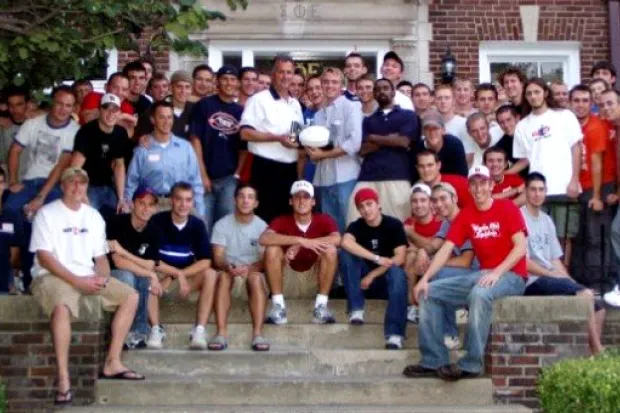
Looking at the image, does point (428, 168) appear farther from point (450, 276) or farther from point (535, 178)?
point (450, 276)

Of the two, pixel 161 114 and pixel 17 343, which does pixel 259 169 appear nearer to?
pixel 161 114

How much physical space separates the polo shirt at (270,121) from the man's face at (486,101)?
2.05 metres

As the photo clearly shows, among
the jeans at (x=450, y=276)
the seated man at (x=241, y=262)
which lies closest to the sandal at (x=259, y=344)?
the seated man at (x=241, y=262)

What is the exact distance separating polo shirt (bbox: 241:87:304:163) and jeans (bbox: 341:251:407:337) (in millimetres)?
1451

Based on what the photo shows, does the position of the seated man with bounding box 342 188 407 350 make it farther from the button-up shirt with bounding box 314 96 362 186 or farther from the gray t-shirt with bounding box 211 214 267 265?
the gray t-shirt with bounding box 211 214 267 265

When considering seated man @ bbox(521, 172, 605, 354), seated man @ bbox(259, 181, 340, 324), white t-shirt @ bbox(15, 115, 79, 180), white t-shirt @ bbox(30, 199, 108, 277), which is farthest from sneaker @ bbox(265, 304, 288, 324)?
white t-shirt @ bbox(15, 115, 79, 180)

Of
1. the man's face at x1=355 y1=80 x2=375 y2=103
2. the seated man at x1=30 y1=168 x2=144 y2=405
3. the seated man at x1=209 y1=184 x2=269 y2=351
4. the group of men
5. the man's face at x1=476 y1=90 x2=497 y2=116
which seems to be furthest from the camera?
the man's face at x1=476 y1=90 x2=497 y2=116

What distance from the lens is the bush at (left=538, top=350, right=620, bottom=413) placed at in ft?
27.3

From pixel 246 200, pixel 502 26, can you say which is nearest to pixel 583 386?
pixel 246 200

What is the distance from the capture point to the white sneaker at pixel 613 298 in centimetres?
1026

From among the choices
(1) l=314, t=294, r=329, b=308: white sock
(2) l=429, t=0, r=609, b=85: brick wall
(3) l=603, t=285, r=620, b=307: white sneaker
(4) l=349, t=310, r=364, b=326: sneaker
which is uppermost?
(2) l=429, t=0, r=609, b=85: brick wall

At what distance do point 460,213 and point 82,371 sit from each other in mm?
3209

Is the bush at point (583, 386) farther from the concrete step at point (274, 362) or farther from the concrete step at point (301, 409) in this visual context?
the concrete step at point (274, 362)

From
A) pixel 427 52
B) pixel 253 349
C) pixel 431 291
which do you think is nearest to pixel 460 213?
pixel 431 291
